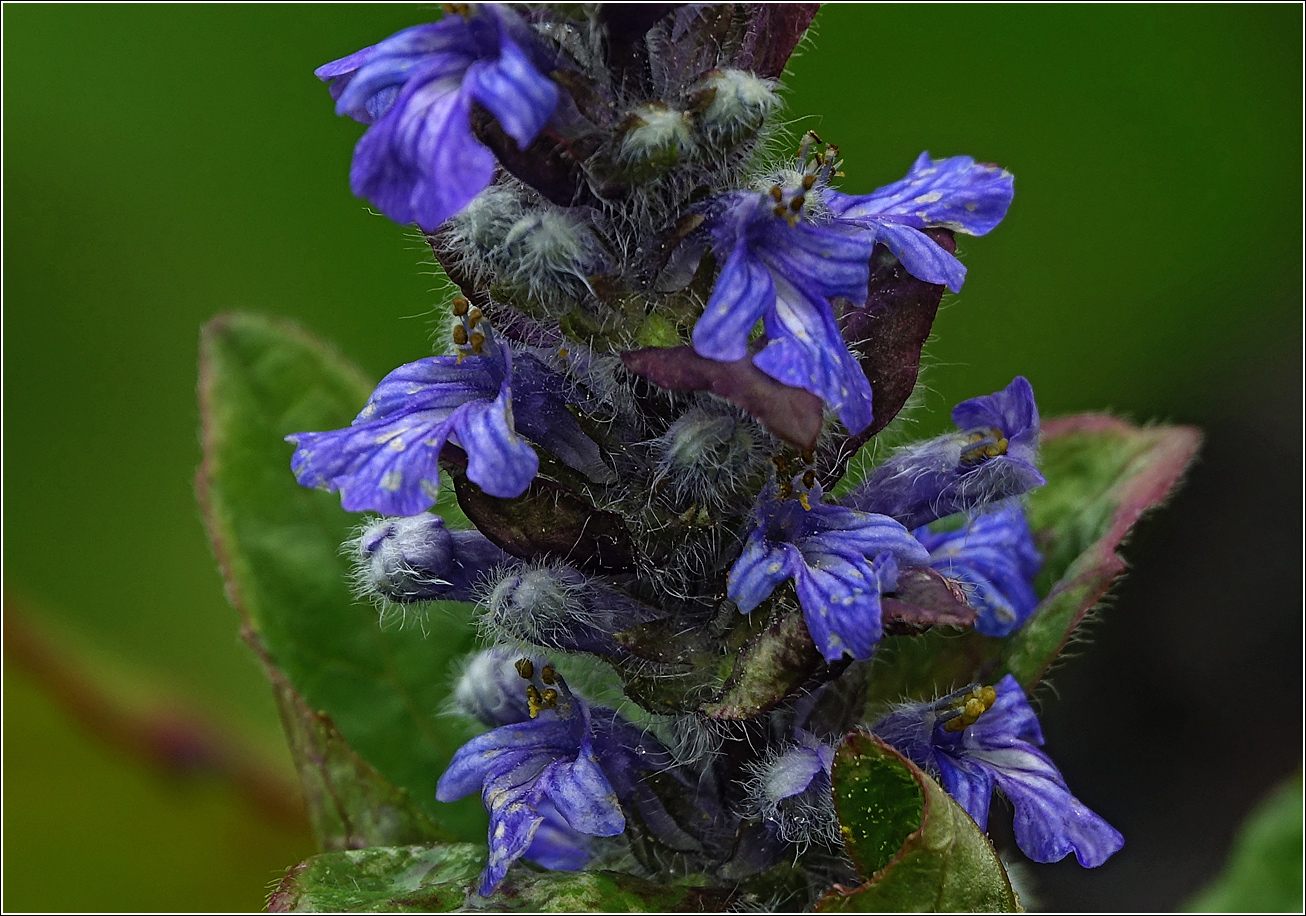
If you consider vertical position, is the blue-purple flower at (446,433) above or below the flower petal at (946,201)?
below

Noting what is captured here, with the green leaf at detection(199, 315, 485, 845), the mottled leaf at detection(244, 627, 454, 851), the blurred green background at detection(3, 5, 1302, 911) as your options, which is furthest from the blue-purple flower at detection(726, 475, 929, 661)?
the blurred green background at detection(3, 5, 1302, 911)

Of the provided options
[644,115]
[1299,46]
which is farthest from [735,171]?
[1299,46]

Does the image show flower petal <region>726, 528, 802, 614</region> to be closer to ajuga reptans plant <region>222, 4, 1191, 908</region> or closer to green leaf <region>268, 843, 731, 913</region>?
ajuga reptans plant <region>222, 4, 1191, 908</region>

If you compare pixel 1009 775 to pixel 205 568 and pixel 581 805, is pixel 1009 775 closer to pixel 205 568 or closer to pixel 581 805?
pixel 581 805

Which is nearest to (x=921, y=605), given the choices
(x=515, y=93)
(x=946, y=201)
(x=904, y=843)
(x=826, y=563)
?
(x=826, y=563)

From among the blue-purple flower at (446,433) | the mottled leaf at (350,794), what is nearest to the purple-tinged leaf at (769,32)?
the blue-purple flower at (446,433)

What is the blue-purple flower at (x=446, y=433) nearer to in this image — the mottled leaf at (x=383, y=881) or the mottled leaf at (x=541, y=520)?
the mottled leaf at (x=541, y=520)

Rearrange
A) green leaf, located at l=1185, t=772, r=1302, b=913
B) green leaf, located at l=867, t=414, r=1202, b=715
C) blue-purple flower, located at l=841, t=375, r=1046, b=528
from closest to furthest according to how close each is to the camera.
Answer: blue-purple flower, located at l=841, t=375, r=1046, b=528 → green leaf, located at l=867, t=414, r=1202, b=715 → green leaf, located at l=1185, t=772, r=1302, b=913
